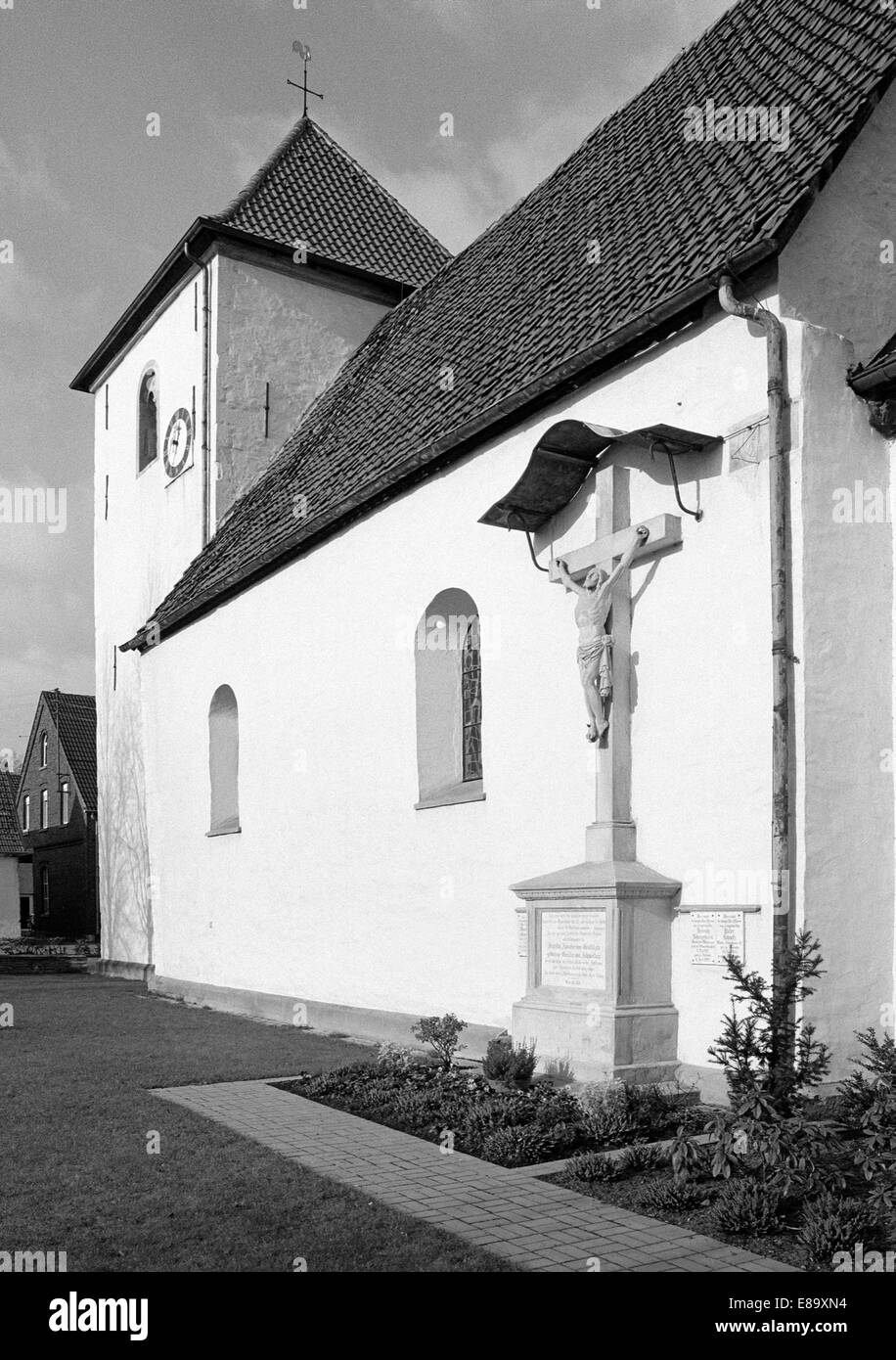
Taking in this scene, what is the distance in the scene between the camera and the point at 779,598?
25.0 feet

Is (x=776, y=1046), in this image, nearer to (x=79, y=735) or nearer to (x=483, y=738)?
(x=483, y=738)

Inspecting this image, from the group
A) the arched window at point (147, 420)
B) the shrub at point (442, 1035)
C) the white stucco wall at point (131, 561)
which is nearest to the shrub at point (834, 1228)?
the shrub at point (442, 1035)

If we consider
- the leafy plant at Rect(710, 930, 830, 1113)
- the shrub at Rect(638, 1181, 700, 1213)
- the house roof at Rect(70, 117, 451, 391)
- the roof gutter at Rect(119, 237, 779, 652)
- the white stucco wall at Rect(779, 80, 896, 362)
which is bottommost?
the shrub at Rect(638, 1181, 700, 1213)

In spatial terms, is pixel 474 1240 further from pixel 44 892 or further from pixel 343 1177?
pixel 44 892

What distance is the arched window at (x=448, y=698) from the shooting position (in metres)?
11.6

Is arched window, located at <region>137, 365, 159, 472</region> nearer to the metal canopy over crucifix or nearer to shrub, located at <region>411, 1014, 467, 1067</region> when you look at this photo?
the metal canopy over crucifix

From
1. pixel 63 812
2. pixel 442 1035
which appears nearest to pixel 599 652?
pixel 442 1035

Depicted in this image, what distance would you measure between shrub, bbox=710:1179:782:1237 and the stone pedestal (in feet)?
8.12

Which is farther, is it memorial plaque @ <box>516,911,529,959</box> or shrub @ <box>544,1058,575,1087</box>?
memorial plaque @ <box>516,911,529,959</box>

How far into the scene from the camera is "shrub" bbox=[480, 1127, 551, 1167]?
6547 mm

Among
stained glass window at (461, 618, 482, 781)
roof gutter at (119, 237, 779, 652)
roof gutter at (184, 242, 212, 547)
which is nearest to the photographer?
roof gutter at (119, 237, 779, 652)

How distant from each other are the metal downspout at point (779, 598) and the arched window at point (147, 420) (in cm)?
1533

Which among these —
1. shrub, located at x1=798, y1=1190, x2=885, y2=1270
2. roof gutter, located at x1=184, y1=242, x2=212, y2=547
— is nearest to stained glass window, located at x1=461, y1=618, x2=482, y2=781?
shrub, located at x1=798, y1=1190, x2=885, y2=1270

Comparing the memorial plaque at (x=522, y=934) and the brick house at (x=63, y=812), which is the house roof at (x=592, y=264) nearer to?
the memorial plaque at (x=522, y=934)
